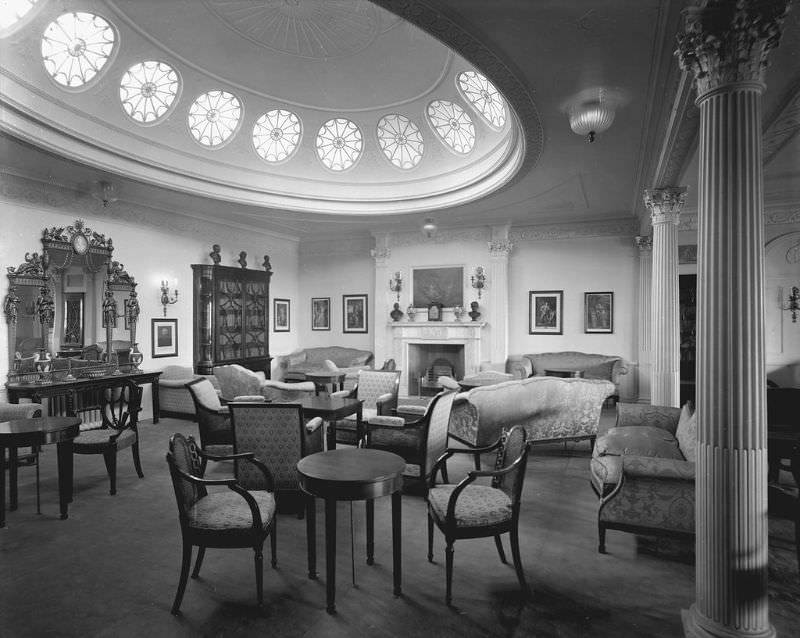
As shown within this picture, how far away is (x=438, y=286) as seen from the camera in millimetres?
12156

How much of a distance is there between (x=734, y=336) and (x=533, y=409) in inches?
158

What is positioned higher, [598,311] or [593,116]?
[593,116]

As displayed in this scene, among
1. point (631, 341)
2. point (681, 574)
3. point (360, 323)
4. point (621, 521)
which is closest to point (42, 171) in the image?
point (360, 323)

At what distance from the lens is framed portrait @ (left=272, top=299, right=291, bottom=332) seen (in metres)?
12.9

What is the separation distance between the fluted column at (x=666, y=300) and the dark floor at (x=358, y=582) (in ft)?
6.85

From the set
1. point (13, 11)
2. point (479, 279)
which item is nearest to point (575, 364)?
point (479, 279)

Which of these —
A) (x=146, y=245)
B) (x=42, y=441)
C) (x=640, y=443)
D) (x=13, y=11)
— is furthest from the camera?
(x=146, y=245)

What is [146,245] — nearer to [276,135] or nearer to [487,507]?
[276,135]

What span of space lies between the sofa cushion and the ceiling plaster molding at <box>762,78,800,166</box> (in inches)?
131

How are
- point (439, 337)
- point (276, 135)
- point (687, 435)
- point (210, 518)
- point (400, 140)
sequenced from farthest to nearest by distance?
point (439, 337) < point (400, 140) < point (276, 135) < point (687, 435) < point (210, 518)

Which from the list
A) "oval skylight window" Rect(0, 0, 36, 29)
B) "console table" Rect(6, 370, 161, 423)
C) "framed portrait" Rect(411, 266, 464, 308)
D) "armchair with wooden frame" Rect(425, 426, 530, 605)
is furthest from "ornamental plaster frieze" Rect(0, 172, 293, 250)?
"armchair with wooden frame" Rect(425, 426, 530, 605)

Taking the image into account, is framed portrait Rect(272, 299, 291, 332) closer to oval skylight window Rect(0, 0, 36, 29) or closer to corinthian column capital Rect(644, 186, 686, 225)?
oval skylight window Rect(0, 0, 36, 29)

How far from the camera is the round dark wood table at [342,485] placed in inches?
119

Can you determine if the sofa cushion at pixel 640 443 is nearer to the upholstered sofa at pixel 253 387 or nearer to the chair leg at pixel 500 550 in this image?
the chair leg at pixel 500 550
